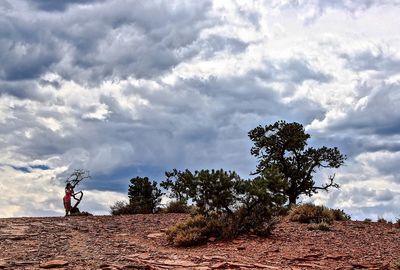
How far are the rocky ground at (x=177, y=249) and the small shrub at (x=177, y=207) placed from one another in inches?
242

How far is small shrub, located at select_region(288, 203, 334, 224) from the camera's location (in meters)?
22.4

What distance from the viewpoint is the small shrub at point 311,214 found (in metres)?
22.4

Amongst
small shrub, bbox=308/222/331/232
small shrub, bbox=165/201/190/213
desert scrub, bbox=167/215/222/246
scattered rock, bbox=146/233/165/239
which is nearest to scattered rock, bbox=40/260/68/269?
desert scrub, bbox=167/215/222/246

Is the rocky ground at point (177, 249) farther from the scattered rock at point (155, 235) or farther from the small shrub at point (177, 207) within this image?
the small shrub at point (177, 207)

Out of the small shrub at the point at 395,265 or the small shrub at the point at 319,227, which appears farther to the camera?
the small shrub at the point at 319,227

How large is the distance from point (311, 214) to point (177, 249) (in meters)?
8.47

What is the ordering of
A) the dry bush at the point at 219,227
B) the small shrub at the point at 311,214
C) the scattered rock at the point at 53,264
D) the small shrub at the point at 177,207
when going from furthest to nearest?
the small shrub at the point at 177,207 < the small shrub at the point at 311,214 < the dry bush at the point at 219,227 < the scattered rock at the point at 53,264

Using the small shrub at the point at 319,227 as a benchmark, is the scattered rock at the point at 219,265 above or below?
below

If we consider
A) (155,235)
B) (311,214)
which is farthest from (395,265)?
(311,214)

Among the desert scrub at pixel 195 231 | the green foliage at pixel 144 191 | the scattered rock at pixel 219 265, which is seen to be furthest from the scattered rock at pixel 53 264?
the green foliage at pixel 144 191

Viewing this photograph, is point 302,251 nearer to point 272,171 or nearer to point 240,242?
point 240,242

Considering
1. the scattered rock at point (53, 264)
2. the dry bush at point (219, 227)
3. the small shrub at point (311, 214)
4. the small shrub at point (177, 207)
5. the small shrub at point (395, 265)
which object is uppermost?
the small shrub at point (177, 207)

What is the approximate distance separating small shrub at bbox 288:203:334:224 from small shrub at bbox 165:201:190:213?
24.4 feet

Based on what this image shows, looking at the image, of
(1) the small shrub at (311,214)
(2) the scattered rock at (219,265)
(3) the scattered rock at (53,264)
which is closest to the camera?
(2) the scattered rock at (219,265)
